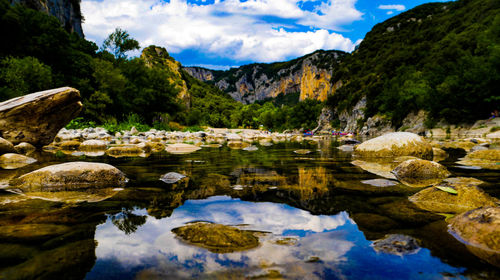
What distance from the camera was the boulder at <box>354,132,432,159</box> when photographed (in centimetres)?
799

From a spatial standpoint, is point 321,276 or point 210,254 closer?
point 321,276

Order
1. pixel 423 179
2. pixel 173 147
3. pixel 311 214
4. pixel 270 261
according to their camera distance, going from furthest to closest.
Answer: pixel 173 147 < pixel 423 179 < pixel 311 214 < pixel 270 261

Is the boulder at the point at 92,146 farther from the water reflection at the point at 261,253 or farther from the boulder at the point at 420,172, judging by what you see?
the boulder at the point at 420,172

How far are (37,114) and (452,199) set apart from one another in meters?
12.5

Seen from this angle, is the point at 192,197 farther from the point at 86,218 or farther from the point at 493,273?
the point at 493,273

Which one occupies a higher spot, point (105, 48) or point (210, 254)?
point (105, 48)

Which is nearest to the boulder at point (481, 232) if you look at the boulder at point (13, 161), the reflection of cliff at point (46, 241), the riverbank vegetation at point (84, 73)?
the reflection of cliff at point (46, 241)

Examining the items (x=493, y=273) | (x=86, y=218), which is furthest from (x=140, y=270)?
(x=493, y=273)

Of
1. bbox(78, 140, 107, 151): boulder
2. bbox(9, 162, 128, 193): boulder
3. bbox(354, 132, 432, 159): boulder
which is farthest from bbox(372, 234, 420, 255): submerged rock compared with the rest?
bbox(78, 140, 107, 151): boulder

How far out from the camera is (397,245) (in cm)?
191

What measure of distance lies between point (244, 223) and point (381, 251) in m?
1.25

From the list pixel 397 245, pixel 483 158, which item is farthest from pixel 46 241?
pixel 483 158

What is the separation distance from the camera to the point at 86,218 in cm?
253

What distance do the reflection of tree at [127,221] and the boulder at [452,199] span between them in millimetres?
3108
